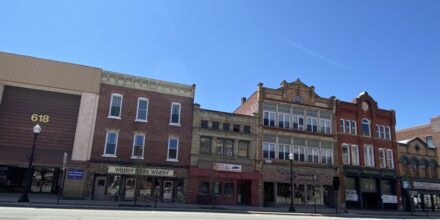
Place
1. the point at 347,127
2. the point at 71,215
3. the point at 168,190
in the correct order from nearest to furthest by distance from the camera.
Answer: the point at 71,215 < the point at 168,190 < the point at 347,127

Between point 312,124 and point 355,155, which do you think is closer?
point 312,124

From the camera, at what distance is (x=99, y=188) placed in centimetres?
2855

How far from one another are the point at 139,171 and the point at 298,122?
60.7 ft

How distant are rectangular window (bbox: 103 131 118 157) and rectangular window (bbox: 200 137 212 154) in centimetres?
799

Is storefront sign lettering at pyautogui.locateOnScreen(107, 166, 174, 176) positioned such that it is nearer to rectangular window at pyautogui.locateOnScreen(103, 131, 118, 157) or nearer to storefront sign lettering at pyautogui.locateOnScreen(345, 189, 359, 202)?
rectangular window at pyautogui.locateOnScreen(103, 131, 118, 157)

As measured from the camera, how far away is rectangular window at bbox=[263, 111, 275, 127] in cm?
3584

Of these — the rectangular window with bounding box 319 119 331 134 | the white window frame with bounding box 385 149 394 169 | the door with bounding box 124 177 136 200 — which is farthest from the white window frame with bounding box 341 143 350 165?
the door with bounding box 124 177 136 200

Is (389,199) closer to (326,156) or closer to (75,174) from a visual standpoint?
(326,156)

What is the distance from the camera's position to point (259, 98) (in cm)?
3594

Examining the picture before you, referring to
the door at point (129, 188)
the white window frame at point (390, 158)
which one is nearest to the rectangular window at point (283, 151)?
the white window frame at point (390, 158)

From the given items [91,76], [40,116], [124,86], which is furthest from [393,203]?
[40,116]

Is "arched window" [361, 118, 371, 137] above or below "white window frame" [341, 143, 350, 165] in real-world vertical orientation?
above

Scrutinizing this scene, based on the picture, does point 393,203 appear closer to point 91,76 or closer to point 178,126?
point 178,126

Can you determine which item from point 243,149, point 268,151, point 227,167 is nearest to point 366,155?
point 268,151
